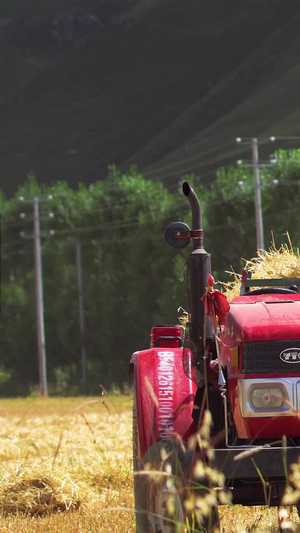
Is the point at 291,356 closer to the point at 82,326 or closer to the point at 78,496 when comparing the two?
the point at 78,496

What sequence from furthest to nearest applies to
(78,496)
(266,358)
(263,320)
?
Answer: (78,496) → (263,320) → (266,358)

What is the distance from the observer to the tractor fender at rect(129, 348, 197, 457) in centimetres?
748

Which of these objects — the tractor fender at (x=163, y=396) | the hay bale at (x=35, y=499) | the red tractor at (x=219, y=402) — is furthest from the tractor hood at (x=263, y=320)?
the hay bale at (x=35, y=499)

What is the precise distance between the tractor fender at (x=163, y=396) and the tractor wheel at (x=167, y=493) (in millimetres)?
334

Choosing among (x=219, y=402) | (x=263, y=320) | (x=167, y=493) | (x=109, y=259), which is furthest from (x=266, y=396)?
(x=109, y=259)

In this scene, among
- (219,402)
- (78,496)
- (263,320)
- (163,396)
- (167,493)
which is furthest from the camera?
(78,496)

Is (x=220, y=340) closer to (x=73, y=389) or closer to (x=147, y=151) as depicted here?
(x=73, y=389)

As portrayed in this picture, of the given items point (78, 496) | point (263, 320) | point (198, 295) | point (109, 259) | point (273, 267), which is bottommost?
point (78, 496)

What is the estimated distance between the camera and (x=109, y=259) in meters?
59.4

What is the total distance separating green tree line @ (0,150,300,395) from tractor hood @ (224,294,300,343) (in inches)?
1537

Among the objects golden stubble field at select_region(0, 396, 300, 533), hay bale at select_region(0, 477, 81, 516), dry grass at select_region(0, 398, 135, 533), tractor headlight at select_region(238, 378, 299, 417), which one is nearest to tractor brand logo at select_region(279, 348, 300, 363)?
tractor headlight at select_region(238, 378, 299, 417)

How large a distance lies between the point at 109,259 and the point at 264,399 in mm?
52735

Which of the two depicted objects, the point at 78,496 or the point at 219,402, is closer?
the point at 219,402

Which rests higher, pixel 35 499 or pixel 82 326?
pixel 82 326
